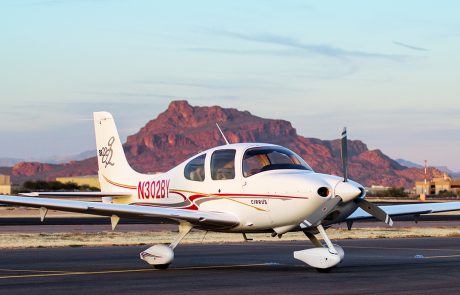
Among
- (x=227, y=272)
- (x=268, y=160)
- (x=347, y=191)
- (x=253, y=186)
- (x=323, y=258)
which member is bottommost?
(x=227, y=272)

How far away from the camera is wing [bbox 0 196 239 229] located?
19969 mm

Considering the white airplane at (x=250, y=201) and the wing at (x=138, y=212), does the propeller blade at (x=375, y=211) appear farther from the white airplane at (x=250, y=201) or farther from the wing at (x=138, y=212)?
the wing at (x=138, y=212)

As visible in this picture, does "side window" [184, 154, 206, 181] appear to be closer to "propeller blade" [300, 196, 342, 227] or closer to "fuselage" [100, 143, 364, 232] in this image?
"fuselage" [100, 143, 364, 232]

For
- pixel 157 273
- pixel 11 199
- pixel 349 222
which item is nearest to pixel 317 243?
pixel 349 222

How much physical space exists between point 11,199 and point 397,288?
825cm

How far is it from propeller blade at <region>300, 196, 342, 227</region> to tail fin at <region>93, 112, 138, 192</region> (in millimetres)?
6630

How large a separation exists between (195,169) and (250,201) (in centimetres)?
196

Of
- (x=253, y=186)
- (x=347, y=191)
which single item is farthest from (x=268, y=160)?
(x=347, y=191)

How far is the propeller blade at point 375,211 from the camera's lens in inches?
782

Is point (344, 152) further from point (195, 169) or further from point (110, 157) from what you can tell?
point (110, 157)

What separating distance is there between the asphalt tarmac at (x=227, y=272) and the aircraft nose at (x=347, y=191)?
1.55 meters

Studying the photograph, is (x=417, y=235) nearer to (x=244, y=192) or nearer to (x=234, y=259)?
(x=234, y=259)

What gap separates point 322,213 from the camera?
19688mm

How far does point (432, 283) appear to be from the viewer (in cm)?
1698
